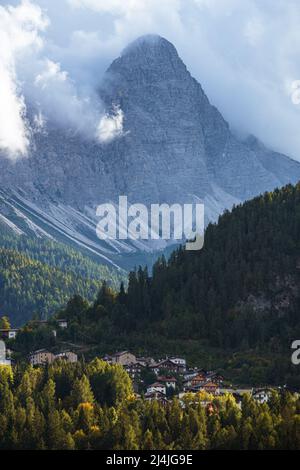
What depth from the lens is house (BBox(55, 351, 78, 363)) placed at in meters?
189

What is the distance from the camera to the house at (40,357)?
189 m

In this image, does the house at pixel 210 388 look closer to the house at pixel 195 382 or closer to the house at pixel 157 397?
the house at pixel 195 382

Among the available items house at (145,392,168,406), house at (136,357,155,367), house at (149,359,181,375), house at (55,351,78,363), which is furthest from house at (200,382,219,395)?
house at (55,351,78,363)

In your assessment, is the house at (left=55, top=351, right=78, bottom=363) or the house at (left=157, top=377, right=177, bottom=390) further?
the house at (left=55, top=351, right=78, bottom=363)

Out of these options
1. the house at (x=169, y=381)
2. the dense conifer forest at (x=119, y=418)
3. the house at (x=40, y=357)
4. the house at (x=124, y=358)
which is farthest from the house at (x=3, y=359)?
the house at (x=169, y=381)

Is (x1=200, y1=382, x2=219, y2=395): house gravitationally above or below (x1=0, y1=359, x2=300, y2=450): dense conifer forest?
above

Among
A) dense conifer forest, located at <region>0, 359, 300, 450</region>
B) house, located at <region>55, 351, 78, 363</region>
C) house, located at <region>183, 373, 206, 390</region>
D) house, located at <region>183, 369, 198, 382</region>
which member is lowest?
dense conifer forest, located at <region>0, 359, 300, 450</region>

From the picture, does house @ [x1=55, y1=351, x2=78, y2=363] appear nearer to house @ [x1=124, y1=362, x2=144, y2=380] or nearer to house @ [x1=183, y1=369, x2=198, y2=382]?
house @ [x1=124, y1=362, x2=144, y2=380]
